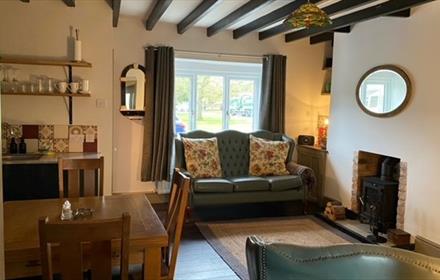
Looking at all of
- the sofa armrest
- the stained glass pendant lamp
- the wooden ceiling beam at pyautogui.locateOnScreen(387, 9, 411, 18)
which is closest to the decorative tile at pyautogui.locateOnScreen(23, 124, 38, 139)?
the stained glass pendant lamp

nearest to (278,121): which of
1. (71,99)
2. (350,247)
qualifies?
(71,99)

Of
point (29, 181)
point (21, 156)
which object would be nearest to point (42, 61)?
point (21, 156)

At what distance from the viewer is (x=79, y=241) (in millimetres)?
1519

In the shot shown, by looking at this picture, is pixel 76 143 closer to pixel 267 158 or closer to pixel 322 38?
pixel 267 158

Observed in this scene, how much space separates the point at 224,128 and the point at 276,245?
4960mm

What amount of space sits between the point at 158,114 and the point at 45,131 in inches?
60.8

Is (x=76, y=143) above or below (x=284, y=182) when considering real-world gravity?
above

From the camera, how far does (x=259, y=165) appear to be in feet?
17.4

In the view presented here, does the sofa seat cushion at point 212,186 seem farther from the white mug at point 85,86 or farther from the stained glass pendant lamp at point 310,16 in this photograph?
the stained glass pendant lamp at point 310,16

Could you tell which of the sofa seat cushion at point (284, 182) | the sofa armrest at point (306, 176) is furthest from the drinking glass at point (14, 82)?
the sofa armrest at point (306, 176)

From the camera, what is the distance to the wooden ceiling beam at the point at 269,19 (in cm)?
398

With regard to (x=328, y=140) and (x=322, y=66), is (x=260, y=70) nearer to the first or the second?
(x=322, y=66)

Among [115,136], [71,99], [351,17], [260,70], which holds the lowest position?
[115,136]

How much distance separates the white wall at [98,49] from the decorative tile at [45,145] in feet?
0.74
